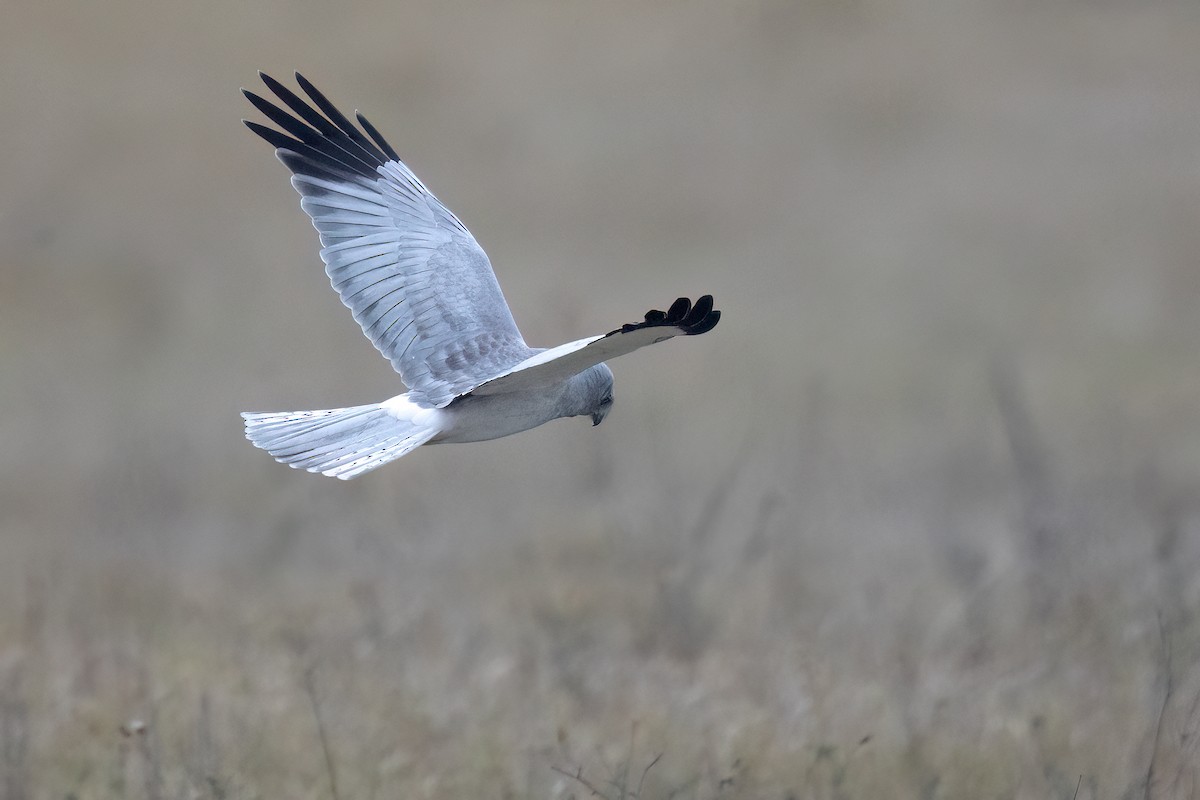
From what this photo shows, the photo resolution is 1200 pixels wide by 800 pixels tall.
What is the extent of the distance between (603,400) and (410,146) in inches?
470

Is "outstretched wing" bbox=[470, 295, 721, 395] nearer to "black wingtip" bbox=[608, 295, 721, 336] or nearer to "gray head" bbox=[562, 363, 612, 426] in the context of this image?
"black wingtip" bbox=[608, 295, 721, 336]

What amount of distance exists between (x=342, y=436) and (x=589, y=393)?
38.4 inches

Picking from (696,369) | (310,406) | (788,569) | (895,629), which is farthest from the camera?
(696,369)

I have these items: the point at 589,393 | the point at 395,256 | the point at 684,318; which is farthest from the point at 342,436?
the point at 684,318

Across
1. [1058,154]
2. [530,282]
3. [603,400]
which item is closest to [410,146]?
[530,282]

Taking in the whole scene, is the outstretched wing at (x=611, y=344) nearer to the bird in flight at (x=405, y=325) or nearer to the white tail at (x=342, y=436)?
the bird in flight at (x=405, y=325)

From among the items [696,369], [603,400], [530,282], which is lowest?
[603,400]

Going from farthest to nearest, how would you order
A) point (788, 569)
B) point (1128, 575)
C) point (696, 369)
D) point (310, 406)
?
point (696, 369)
point (310, 406)
point (788, 569)
point (1128, 575)

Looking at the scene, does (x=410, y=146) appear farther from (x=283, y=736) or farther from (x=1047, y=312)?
(x=283, y=736)

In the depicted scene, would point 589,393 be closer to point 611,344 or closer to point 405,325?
point 405,325

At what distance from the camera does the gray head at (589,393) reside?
21.3ft

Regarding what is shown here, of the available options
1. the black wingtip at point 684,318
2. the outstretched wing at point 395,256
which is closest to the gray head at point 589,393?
the outstretched wing at point 395,256

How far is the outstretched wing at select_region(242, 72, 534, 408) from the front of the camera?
673cm

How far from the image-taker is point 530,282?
15.9 m
